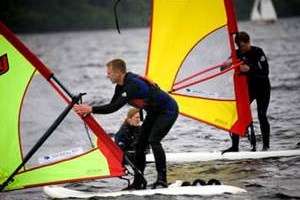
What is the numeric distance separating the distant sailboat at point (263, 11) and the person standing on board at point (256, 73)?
309 feet

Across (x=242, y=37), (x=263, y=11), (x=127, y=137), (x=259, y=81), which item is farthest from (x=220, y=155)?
(x=263, y=11)

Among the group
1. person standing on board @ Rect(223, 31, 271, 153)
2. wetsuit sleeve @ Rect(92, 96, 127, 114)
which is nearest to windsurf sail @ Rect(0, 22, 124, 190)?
wetsuit sleeve @ Rect(92, 96, 127, 114)

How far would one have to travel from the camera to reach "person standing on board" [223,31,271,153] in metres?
11.2

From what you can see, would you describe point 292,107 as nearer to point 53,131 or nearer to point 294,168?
point 294,168

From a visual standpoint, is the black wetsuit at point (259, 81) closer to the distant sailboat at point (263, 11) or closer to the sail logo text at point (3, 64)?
the sail logo text at point (3, 64)

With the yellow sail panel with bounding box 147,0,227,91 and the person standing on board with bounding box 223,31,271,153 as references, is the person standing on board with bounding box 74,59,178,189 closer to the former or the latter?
the person standing on board with bounding box 223,31,271,153

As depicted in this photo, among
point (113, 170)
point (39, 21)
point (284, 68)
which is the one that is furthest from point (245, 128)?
point (39, 21)

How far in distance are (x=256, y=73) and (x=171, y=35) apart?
1.74 meters

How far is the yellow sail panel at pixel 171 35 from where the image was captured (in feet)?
39.4

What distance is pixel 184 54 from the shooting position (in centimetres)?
1216

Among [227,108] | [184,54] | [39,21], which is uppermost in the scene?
[184,54]

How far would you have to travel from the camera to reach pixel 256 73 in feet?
37.1

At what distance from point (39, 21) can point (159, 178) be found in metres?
169

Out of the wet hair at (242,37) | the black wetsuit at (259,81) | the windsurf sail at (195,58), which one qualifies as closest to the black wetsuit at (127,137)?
the windsurf sail at (195,58)
